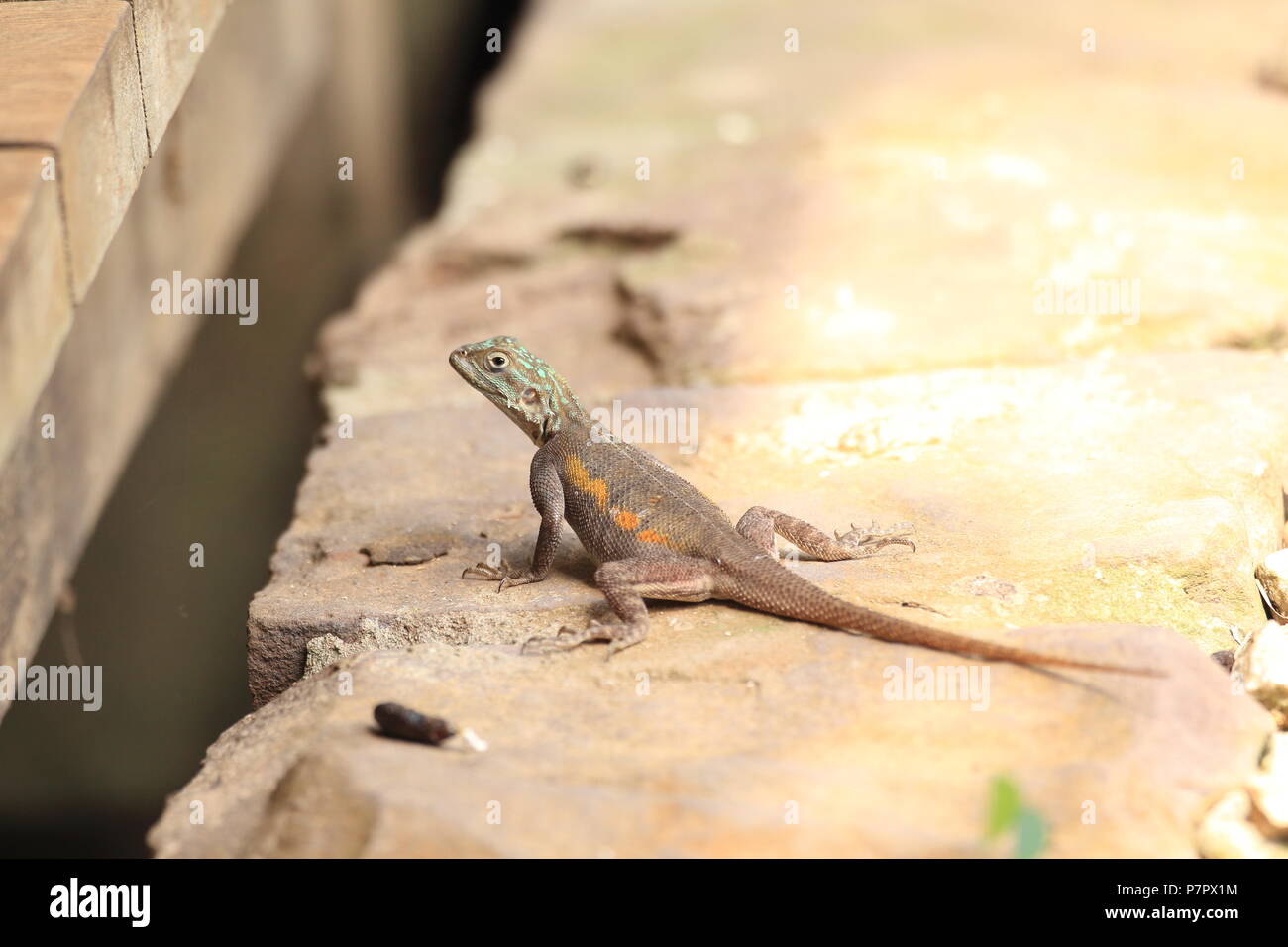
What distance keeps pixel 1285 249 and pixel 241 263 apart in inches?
273

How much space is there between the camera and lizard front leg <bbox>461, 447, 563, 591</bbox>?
179 inches

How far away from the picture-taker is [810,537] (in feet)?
14.7

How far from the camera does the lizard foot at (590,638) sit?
404cm

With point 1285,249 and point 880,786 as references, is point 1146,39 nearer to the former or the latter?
point 1285,249

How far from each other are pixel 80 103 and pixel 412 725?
2199 mm

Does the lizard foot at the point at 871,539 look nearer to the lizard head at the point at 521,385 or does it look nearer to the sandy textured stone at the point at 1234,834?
the lizard head at the point at 521,385

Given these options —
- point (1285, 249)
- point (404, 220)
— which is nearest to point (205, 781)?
point (1285, 249)

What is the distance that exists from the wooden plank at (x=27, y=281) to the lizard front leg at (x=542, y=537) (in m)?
1.50

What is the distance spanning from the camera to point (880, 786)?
328 cm
